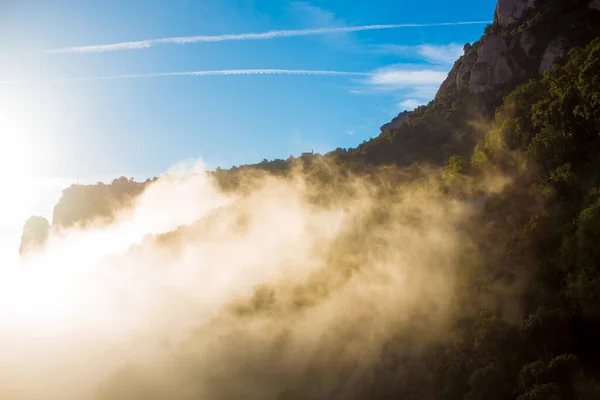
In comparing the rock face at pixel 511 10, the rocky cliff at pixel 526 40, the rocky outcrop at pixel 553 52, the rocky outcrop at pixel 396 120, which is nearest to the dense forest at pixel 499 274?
the rocky cliff at pixel 526 40

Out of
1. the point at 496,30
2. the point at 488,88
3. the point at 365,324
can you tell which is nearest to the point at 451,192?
the point at 365,324

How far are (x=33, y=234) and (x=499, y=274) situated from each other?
427 feet

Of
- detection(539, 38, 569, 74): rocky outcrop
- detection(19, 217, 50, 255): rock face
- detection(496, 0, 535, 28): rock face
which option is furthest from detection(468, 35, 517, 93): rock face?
detection(19, 217, 50, 255): rock face

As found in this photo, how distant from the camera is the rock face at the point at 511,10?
6925 centimetres

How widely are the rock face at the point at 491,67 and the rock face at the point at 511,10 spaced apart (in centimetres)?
617

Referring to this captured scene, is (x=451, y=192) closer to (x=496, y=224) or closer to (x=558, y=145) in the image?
(x=496, y=224)

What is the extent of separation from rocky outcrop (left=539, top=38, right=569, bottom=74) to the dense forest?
0.47 meters

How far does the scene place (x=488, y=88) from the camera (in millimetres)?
67375

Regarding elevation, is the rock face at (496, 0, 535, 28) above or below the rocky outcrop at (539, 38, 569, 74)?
above

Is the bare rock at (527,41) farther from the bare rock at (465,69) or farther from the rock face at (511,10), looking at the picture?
the bare rock at (465,69)

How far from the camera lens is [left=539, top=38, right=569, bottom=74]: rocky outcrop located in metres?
58.1

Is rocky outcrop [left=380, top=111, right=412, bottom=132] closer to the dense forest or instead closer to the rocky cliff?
the rocky cliff

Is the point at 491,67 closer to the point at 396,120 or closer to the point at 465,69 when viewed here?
the point at 465,69

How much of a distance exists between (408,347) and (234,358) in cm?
1750
